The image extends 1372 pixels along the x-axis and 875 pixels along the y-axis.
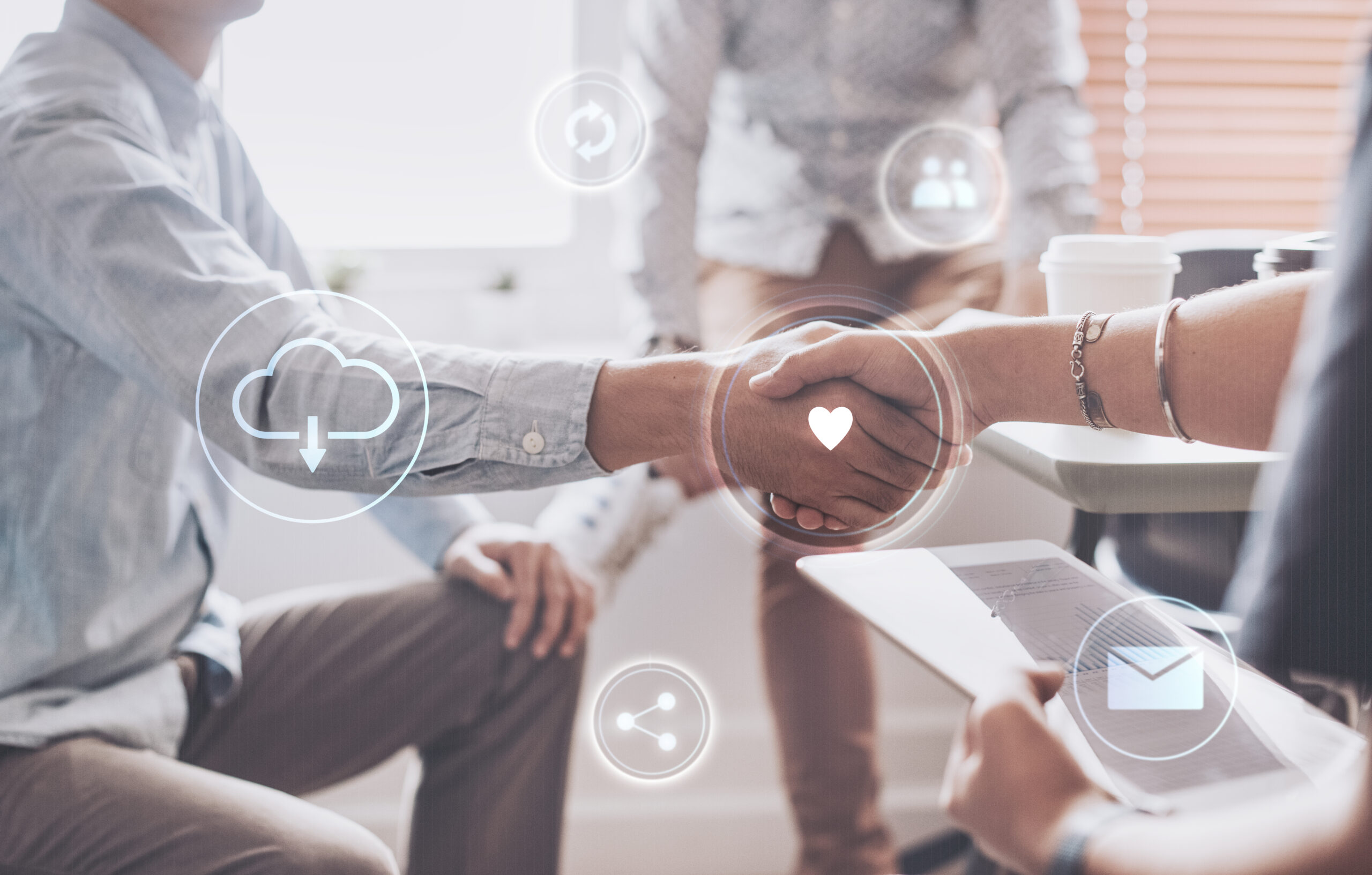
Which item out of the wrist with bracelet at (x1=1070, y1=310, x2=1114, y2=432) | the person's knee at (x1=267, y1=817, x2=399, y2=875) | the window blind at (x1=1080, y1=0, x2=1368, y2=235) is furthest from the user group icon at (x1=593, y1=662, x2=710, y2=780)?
the window blind at (x1=1080, y1=0, x2=1368, y2=235)

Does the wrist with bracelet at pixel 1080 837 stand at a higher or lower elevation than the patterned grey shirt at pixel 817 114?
lower

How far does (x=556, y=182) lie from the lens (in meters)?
0.96

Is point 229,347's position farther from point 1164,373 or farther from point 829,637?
point 829,637

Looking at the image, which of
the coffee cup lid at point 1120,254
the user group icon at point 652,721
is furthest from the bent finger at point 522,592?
the coffee cup lid at point 1120,254

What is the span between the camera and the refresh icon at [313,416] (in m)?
0.50

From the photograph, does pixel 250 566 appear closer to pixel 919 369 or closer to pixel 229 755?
pixel 229 755

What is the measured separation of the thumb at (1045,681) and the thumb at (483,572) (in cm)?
49

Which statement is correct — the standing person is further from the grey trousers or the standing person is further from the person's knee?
the person's knee

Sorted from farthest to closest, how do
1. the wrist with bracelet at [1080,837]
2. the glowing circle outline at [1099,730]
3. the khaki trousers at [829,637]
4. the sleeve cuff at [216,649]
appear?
1. the khaki trousers at [829,637]
2. the sleeve cuff at [216,649]
3. the glowing circle outline at [1099,730]
4. the wrist with bracelet at [1080,837]

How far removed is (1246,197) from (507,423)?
1.33 m

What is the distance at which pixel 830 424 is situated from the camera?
550mm

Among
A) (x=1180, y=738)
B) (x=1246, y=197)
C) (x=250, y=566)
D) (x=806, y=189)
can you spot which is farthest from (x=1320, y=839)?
(x=1246, y=197)

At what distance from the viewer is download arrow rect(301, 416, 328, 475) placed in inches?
19.9

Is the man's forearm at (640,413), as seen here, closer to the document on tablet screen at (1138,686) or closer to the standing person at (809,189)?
the document on tablet screen at (1138,686)
